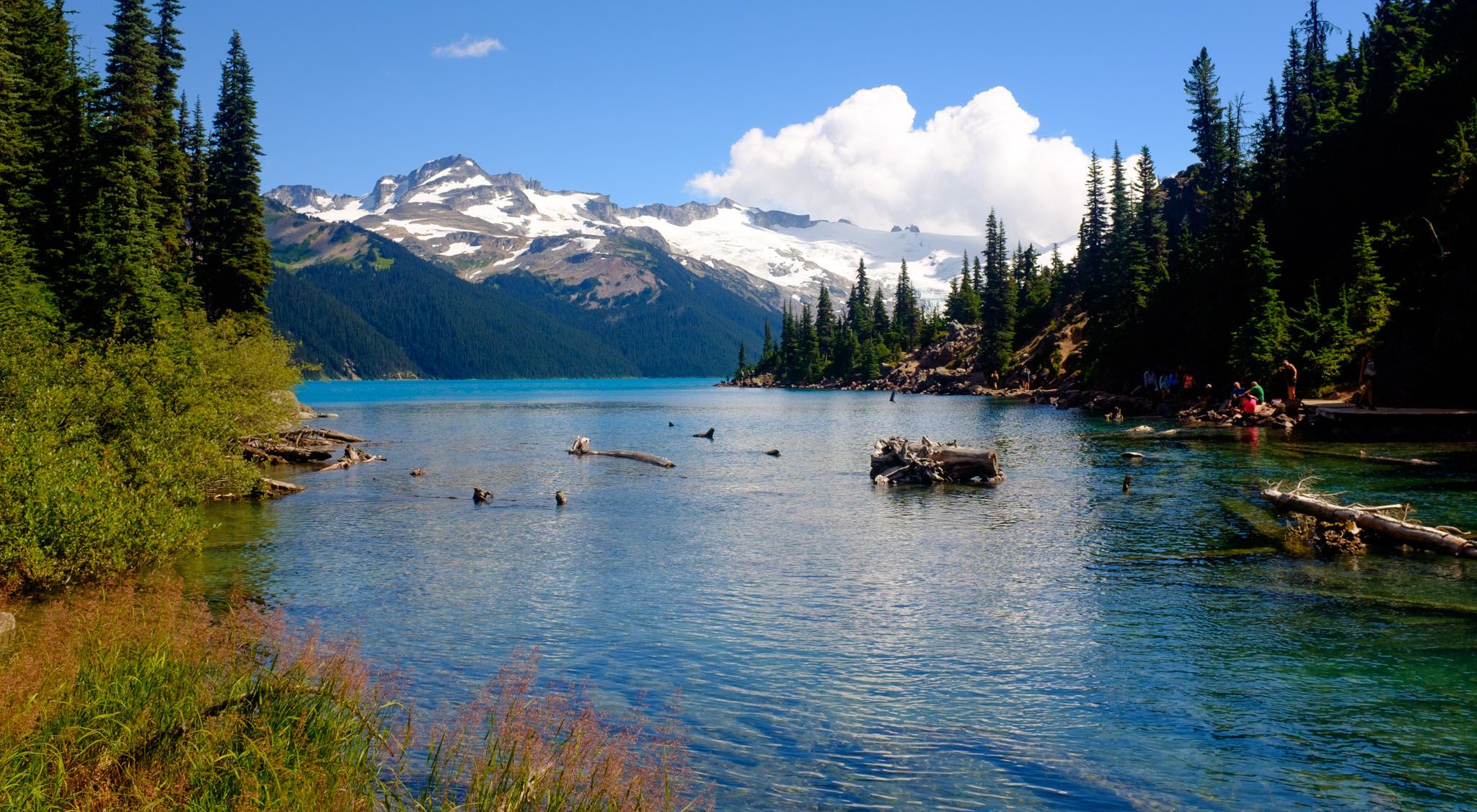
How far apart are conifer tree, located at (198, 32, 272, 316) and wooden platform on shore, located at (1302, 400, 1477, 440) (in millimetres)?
81815

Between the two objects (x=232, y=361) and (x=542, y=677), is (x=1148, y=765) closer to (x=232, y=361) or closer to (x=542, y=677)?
(x=542, y=677)

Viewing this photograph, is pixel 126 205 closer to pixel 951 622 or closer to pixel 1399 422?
pixel 951 622

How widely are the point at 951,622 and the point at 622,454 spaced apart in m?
42.8

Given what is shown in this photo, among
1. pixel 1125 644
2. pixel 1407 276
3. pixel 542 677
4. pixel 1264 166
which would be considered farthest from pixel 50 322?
pixel 1264 166

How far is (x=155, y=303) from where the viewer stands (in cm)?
5175

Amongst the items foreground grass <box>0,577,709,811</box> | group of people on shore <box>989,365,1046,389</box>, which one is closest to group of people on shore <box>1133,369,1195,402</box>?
group of people on shore <box>989,365,1046,389</box>

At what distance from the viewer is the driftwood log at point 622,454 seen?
57688mm

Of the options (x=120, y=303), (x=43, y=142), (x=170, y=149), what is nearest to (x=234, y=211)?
(x=170, y=149)

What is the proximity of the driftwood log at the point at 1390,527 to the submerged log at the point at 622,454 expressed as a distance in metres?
36.0

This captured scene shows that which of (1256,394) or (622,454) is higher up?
(1256,394)

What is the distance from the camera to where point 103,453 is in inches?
1035

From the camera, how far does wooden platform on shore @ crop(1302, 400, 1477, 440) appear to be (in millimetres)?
51469

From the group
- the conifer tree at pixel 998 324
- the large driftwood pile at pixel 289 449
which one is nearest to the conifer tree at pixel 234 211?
the large driftwood pile at pixel 289 449

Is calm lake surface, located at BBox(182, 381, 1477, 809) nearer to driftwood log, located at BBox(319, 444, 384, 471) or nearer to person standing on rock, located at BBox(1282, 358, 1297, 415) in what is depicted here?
driftwood log, located at BBox(319, 444, 384, 471)
